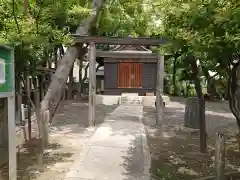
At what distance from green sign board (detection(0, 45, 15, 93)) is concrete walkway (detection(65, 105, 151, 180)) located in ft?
6.09

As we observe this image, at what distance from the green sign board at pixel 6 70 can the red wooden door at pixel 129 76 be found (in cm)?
2071

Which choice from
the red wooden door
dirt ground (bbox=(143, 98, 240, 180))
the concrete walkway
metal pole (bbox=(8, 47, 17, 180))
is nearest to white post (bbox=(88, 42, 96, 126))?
the concrete walkway

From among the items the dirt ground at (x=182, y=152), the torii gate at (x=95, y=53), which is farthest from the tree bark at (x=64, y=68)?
the dirt ground at (x=182, y=152)

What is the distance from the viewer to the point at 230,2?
14.2 feet

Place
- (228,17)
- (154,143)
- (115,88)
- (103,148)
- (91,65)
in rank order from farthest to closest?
(115,88)
(91,65)
(154,143)
(103,148)
(228,17)

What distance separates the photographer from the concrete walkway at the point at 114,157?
5.94m

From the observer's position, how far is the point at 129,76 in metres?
25.9

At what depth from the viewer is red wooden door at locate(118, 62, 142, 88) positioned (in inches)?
1014

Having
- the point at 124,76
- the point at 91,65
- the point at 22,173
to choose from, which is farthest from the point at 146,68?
the point at 22,173

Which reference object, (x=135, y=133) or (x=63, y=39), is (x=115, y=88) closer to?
(x=135, y=133)

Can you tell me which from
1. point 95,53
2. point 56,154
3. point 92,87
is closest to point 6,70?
point 56,154

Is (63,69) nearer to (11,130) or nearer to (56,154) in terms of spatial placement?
(56,154)

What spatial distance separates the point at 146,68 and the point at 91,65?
563 inches

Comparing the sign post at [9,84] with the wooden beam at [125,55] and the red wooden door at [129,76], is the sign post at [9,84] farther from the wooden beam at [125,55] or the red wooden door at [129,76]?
the red wooden door at [129,76]
